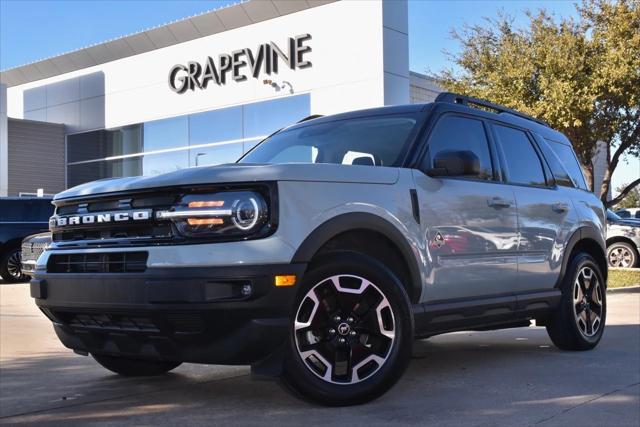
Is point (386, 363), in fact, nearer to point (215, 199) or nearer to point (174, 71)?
point (215, 199)

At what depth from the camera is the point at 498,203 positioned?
5.27 metres

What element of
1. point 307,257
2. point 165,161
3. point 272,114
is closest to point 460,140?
point 307,257

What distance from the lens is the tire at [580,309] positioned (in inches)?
238

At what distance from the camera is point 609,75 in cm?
1346

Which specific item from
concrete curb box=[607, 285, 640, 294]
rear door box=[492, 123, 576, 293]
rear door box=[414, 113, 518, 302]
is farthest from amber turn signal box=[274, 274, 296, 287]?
concrete curb box=[607, 285, 640, 294]

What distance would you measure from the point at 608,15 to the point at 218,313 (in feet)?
43.0

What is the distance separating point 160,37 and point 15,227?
9.83m

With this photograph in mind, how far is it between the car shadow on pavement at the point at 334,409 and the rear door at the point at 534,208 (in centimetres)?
71

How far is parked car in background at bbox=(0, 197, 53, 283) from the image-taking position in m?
14.8

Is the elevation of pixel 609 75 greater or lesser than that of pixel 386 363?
greater

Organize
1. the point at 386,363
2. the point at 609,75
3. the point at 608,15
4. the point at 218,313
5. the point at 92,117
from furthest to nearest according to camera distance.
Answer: the point at 92,117 < the point at 608,15 < the point at 609,75 < the point at 386,363 < the point at 218,313

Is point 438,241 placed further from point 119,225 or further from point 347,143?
point 119,225

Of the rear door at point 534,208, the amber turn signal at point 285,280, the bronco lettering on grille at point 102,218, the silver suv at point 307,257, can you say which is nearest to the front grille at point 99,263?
the silver suv at point 307,257

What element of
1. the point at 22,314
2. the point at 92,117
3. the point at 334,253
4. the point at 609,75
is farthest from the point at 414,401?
the point at 92,117
